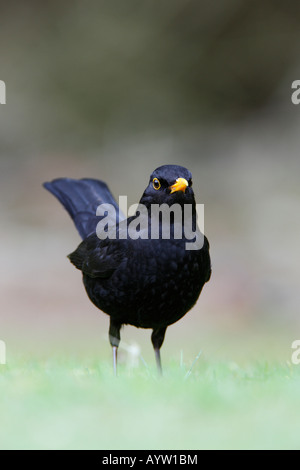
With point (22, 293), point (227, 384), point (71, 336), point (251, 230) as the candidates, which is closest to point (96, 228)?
point (227, 384)

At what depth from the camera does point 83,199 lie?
639 centimetres

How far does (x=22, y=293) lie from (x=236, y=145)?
5.34 meters

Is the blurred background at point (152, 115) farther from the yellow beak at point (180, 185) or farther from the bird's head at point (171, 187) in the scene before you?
the yellow beak at point (180, 185)

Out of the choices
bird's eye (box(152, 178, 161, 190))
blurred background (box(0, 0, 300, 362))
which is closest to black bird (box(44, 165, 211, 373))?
bird's eye (box(152, 178, 161, 190))

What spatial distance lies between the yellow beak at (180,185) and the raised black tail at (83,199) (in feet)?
5.19

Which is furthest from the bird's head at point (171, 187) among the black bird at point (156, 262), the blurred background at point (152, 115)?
the blurred background at point (152, 115)

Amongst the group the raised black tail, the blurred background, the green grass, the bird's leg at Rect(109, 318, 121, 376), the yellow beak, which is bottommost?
the green grass

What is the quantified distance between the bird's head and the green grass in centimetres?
114

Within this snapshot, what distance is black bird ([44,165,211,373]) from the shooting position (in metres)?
4.50

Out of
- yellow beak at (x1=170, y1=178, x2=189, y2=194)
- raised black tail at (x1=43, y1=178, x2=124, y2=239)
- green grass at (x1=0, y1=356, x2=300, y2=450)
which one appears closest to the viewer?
green grass at (x1=0, y1=356, x2=300, y2=450)

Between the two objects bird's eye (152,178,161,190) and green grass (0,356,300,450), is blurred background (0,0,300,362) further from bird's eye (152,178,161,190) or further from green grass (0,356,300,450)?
green grass (0,356,300,450)

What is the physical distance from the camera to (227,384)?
3.81m
